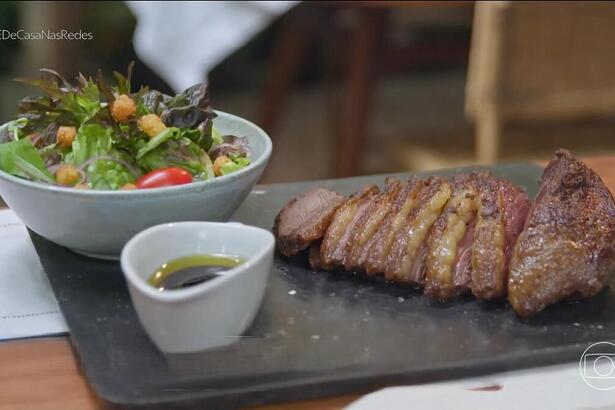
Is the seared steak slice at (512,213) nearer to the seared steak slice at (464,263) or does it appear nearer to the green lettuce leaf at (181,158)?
the seared steak slice at (464,263)

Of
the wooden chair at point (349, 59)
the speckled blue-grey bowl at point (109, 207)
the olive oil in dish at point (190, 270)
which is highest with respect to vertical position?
the speckled blue-grey bowl at point (109, 207)

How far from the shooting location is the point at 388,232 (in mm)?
1305

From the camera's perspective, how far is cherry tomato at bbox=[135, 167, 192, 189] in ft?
4.16

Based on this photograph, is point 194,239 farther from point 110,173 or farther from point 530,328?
point 530,328

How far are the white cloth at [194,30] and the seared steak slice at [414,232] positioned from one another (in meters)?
1.46

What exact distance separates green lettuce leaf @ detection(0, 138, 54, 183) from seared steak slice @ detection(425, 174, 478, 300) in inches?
22.6

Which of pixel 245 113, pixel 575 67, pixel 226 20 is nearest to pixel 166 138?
pixel 226 20

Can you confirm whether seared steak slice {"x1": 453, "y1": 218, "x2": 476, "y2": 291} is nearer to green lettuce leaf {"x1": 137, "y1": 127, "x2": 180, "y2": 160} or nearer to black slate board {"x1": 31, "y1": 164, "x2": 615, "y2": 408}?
black slate board {"x1": 31, "y1": 164, "x2": 615, "y2": 408}

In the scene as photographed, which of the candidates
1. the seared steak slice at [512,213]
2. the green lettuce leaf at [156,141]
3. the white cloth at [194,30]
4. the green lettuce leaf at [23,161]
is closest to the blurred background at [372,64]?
the white cloth at [194,30]

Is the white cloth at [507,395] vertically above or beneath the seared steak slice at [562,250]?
beneath

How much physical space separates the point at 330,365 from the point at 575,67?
1774 mm

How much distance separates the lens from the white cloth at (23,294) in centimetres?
120

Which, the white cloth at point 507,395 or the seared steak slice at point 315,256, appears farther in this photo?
the seared steak slice at point 315,256

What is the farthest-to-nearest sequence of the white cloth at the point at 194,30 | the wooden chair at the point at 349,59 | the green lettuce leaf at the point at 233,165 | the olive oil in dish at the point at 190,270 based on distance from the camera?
the wooden chair at the point at 349,59, the white cloth at the point at 194,30, the green lettuce leaf at the point at 233,165, the olive oil in dish at the point at 190,270
